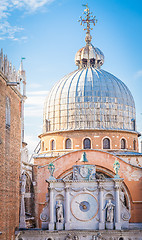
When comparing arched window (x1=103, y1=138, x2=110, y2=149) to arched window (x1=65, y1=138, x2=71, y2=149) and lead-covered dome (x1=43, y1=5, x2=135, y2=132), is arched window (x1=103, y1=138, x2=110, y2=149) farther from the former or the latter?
arched window (x1=65, y1=138, x2=71, y2=149)

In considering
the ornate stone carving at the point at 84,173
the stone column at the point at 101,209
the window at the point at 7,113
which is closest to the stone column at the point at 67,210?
the ornate stone carving at the point at 84,173

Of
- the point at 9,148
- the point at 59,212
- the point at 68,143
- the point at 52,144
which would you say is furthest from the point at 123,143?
the point at 9,148

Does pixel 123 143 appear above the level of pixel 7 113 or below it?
below

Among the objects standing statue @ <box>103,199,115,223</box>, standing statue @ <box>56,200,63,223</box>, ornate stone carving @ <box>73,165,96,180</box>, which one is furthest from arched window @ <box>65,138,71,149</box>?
standing statue @ <box>103,199,115,223</box>

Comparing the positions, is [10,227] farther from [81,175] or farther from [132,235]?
[132,235]

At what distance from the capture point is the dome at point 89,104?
32.2m

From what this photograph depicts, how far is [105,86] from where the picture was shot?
33.5m

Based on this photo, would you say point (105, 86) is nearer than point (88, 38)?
Yes

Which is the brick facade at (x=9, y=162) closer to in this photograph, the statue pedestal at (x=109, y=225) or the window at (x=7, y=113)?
the window at (x=7, y=113)

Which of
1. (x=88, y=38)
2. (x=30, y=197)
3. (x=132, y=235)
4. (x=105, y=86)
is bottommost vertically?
(x=132, y=235)

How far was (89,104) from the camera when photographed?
32469 millimetres

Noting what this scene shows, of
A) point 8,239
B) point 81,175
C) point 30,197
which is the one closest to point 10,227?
point 8,239

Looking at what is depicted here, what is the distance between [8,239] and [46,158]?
496 inches

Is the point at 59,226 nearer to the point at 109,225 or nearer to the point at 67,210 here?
the point at 67,210
